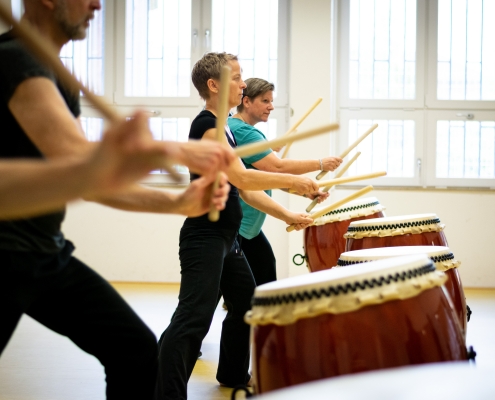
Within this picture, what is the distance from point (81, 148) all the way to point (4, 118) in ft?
0.70

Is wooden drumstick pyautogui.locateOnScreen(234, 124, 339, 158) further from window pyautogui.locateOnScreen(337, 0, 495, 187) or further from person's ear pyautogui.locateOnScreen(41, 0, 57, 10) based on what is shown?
window pyautogui.locateOnScreen(337, 0, 495, 187)

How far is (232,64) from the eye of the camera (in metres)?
2.71

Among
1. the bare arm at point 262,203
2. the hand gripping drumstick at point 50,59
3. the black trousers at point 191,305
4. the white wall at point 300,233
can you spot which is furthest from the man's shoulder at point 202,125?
the white wall at point 300,233

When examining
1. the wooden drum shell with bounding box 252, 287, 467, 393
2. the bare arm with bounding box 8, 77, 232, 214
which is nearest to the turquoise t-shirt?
the wooden drum shell with bounding box 252, 287, 467, 393

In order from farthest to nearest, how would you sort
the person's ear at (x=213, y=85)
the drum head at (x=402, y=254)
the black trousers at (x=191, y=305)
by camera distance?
the person's ear at (x=213, y=85)
the black trousers at (x=191, y=305)
the drum head at (x=402, y=254)

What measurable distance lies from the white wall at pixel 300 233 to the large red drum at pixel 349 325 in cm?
448

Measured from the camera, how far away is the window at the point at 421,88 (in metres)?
6.17

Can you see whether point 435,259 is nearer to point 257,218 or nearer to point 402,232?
point 402,232

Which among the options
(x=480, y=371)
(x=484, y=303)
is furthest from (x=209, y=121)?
(x=484, y=303)

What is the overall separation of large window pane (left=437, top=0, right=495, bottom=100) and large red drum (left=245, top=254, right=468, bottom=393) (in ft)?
16.7

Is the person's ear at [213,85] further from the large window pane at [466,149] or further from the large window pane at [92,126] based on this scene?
the large window pane at [466,149]

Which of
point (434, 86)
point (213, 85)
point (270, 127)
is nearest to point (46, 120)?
point (213, 85)

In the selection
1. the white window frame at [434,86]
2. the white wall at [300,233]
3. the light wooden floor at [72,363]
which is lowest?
the light wooden floor at [72,363]

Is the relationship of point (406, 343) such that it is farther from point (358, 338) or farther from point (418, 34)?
point (418, 34)
